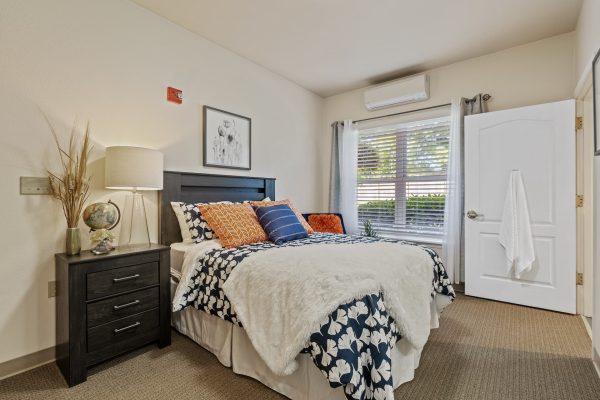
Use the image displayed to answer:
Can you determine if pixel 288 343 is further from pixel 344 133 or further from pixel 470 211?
pixel 344 133

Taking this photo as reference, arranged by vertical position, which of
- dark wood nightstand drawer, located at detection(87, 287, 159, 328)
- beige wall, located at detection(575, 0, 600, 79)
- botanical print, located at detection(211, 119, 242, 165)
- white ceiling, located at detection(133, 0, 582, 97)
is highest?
white ceiling, located at detection(133, 0, 582, 97)

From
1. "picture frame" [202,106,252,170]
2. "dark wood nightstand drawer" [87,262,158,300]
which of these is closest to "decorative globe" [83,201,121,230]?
"dark wood nightstand drawer" [87,262,158,300]

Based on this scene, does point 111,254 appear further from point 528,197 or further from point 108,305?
point 528,197

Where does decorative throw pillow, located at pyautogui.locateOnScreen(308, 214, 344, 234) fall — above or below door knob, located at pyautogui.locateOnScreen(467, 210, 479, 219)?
below

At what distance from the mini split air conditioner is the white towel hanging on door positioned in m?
1.39

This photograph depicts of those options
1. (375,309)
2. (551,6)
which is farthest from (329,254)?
(551,6)

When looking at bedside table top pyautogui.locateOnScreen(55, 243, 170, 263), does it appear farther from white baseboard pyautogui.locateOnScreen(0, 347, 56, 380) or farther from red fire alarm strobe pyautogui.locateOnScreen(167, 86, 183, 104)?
red fire alarm strobe pyautogui.locateOnScreen(167, 86, 183, 104)

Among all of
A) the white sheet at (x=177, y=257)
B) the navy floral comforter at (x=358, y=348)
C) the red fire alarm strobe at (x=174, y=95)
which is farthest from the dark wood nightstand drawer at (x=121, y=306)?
the red fire alarm strobe at (x=174, y=95)

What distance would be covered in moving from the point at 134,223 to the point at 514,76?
13.1 ft

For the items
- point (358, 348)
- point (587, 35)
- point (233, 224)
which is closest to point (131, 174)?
point (233, 224)

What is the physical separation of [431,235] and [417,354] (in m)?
2.20

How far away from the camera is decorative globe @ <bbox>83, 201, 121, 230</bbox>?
1.99 m

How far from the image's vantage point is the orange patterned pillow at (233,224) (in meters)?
2.33

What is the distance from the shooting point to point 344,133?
14.3 ft
